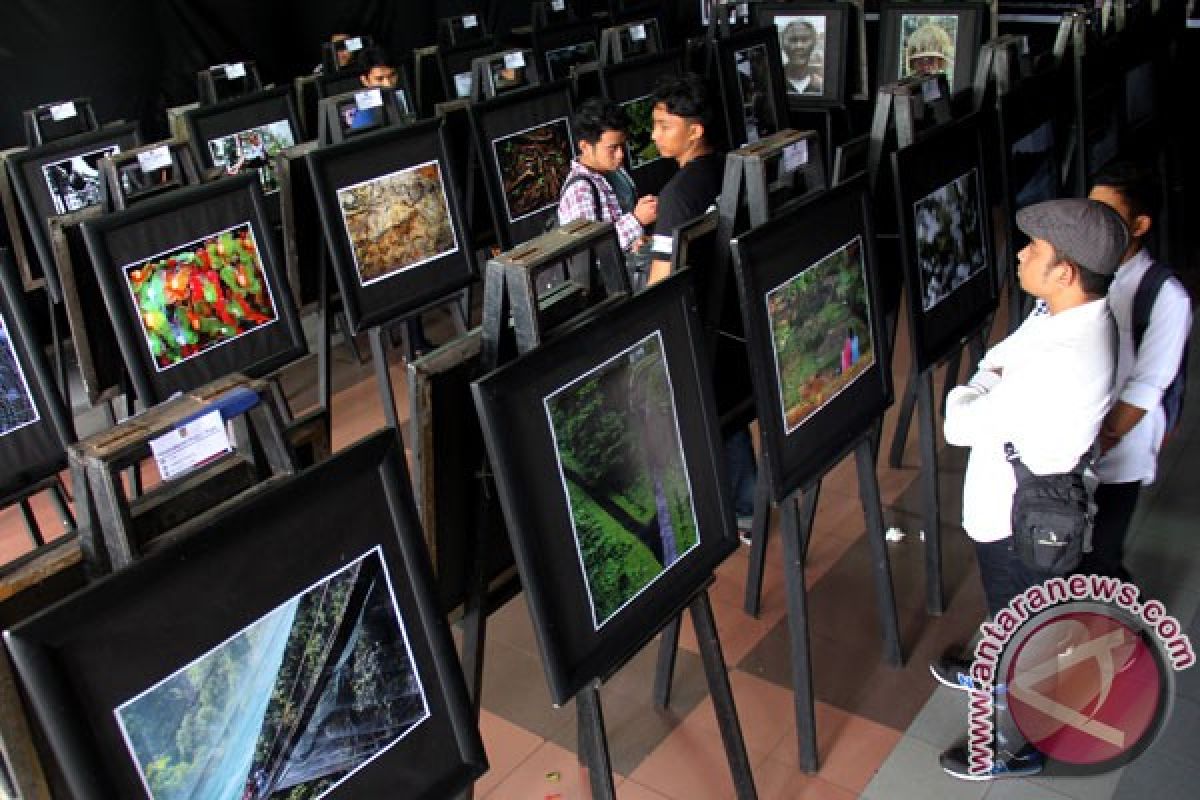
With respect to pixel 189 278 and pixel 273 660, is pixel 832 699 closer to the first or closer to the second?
pixel 273 660

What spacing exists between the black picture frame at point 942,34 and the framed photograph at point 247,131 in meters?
3.21

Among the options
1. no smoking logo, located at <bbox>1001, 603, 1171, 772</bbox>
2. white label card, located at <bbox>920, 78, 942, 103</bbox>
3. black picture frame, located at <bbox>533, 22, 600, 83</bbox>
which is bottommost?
no smoking logo, located at <bbox>1001, 603, 1171, 772</bbox>

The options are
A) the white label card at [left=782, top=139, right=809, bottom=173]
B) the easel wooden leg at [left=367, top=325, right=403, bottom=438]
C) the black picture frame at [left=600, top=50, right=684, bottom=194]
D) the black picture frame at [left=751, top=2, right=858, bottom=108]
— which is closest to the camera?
the white label card at [left=782, top=139, right=809, bottom=173]

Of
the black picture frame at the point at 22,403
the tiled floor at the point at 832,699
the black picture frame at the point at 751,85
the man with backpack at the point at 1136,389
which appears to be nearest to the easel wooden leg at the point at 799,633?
the tiled floor at the point at 832,699

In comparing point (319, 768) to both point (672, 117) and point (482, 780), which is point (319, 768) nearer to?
point (482, 780)

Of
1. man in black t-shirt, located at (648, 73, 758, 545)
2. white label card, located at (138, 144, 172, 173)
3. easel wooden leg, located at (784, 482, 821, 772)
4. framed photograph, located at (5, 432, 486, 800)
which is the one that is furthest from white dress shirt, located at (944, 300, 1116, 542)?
white label card, located at (138, 144, 172, 173)

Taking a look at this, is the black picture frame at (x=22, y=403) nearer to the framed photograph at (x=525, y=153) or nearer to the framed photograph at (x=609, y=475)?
the framed photograph at (x=609, y=475)

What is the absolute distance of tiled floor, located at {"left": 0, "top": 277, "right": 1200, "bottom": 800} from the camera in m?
2.60

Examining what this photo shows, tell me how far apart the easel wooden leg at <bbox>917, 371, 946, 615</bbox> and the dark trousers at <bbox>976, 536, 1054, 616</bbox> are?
368 millimetres

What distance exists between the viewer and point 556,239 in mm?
1824

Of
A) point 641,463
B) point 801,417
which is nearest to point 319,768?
point 641,463

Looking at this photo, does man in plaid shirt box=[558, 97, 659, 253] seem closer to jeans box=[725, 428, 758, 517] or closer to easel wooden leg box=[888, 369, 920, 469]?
jeans box=[725, 428, 758, 517]

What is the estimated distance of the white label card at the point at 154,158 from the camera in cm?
306

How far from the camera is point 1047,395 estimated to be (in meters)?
2.27
